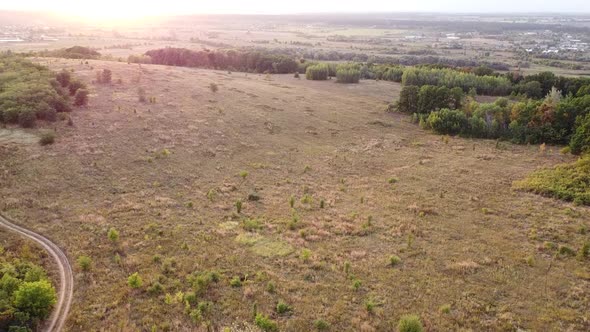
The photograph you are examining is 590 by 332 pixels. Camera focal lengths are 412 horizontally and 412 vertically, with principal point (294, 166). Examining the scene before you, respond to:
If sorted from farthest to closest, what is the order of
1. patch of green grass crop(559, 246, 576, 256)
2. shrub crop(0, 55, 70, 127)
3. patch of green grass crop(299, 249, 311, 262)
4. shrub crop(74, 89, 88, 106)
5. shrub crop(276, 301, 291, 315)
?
shrub crop(74, 89, 88, 106), shrub crop(0, 55, 70, 127), patch of green grass crop(559, 246, 576, 256), patch of green grass crop(299, 249, 311, 262), shrub crop(276, 301, 291, 315)

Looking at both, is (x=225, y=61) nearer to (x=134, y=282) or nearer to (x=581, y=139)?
(x=581, y=139)

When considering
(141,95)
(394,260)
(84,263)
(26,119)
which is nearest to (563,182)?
(394,260)

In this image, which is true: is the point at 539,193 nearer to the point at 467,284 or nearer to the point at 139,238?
the point at 467,284

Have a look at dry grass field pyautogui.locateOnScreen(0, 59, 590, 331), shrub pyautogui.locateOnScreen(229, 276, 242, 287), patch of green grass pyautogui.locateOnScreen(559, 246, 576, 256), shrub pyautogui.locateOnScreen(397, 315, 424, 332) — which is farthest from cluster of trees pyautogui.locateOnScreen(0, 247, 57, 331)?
patch of green grass pyautogui.locateOnScreen(559, 246, 576, 256)

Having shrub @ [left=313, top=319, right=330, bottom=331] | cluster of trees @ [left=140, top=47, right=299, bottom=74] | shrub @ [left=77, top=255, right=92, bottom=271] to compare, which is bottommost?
shrub @ [left=313, top=319, right=330, bottom=331]

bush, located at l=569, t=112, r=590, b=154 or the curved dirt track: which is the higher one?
bush, located at l=569, t=112, r=590, b=154

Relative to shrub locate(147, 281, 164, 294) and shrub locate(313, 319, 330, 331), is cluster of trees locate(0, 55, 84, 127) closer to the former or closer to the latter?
shrub locate(147, 281, 164, 294)

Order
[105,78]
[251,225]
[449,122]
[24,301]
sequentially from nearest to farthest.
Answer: [24,301], [251,225], [449,122], [105,78]

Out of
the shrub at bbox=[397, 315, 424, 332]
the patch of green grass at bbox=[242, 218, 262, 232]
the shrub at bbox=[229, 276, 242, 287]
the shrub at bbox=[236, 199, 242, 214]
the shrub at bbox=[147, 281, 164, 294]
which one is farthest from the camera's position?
the shrub at bbox=[236, 199, 242, 214]
